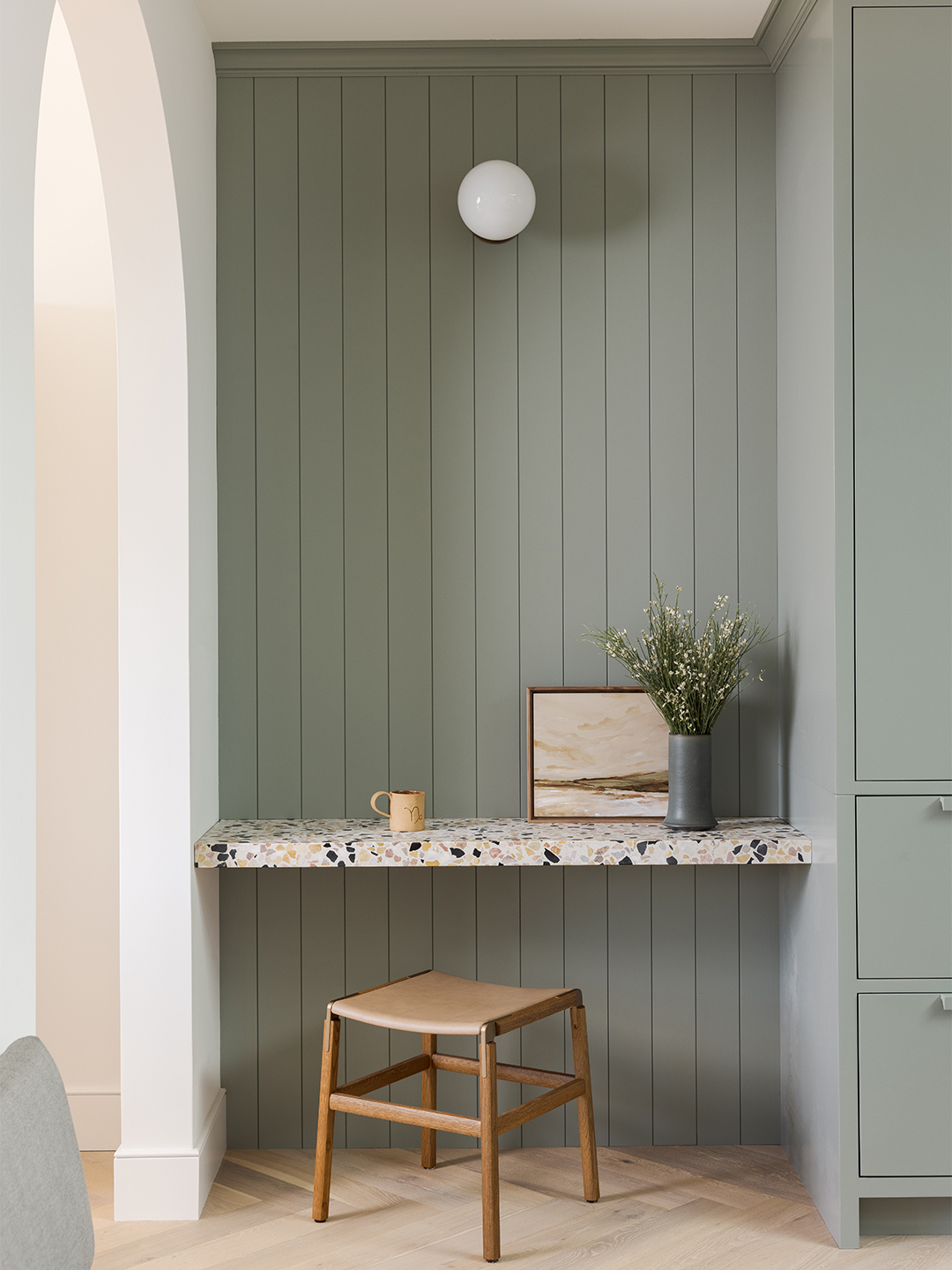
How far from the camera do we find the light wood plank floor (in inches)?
81.4

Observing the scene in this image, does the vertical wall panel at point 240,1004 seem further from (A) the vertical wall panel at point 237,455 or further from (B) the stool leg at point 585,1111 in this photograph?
(B) the stool leg at point 585,1111

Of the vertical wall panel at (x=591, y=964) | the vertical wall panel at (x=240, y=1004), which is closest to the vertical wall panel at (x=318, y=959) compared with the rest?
the vertical wall panel at (x=240, y=1004)

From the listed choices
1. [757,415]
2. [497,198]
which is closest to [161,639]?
[497,198]

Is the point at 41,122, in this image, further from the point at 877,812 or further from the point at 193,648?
the point at 877,812

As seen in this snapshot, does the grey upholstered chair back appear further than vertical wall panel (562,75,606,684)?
No

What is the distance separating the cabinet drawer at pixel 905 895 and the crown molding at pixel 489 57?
1821 millimetres

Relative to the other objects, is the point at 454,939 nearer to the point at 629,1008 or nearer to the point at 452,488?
the point at 629,1008

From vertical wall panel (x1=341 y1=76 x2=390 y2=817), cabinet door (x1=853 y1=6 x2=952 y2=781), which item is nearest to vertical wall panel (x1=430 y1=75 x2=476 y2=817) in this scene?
vertical wall panel (x1=341 y1=76 x2=390 y2=817)

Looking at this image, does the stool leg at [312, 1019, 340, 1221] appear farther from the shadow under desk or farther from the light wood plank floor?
the shadow under desk

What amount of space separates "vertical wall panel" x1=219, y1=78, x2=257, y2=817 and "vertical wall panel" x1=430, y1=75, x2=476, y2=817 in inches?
17.5

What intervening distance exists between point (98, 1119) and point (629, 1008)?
1.33 m

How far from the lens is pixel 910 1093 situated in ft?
6.81

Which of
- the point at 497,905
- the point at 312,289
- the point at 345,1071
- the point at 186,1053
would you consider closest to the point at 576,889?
the point at 497,905

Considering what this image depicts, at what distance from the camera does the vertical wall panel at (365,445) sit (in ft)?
8.43
